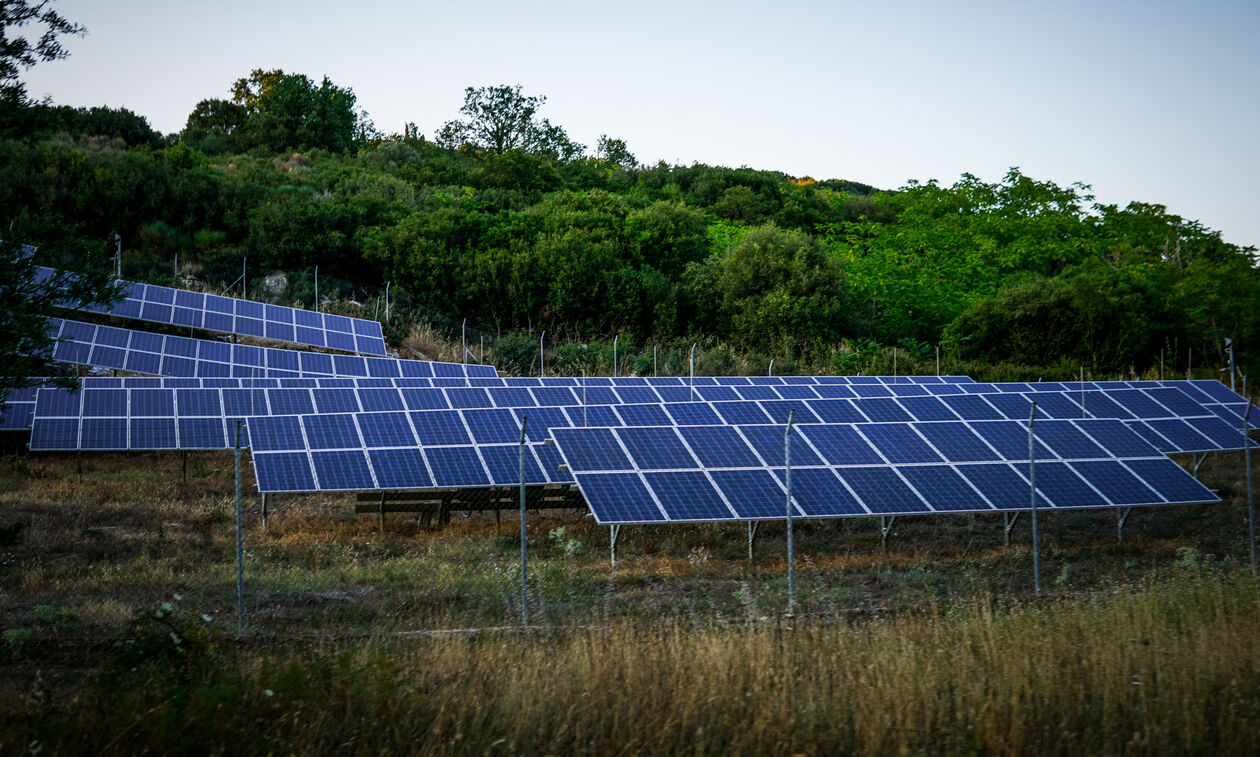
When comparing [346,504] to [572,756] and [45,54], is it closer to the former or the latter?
[45,54]

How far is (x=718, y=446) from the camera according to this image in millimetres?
15664

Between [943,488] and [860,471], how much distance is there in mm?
1236

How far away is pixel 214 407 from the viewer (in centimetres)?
2184

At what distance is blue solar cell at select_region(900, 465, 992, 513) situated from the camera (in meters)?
14.0

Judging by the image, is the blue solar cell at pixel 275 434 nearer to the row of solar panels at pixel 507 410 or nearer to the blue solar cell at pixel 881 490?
the row of solar panels at pixel 507 410

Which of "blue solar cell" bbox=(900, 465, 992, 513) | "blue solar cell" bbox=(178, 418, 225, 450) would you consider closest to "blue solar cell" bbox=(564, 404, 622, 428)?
"blue solar cell" bbox=(900, 465, 992, 513)

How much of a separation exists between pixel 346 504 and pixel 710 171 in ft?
165

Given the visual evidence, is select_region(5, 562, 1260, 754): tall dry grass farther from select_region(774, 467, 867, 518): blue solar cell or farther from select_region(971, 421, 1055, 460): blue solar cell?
select_region(971, 421, 1055, 460): blue solar cell

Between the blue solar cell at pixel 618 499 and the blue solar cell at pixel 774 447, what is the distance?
241 centimetres

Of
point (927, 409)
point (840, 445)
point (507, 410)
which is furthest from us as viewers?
point (927, 409)

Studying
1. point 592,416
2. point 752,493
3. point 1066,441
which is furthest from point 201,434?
point 1066,441

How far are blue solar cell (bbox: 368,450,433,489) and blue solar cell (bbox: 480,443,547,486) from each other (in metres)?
1.07

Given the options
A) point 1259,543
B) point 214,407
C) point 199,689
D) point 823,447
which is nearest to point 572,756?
point 199,689

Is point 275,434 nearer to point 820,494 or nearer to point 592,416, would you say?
point 592,416
